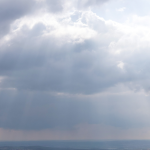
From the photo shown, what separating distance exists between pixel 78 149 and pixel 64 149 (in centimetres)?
501

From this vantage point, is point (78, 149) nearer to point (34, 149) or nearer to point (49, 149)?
point (49, 149)

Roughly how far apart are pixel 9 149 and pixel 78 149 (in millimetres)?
21815

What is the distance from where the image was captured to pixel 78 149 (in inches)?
2938

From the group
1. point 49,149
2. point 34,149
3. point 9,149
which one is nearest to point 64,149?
point 49,149

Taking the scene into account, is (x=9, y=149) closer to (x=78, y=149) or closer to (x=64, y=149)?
(x=64, y=149)

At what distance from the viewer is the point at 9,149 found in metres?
68.2

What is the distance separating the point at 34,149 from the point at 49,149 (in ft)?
17.4

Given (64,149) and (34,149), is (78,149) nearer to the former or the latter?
(64,149)

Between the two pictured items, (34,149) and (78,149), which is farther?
(78,149)

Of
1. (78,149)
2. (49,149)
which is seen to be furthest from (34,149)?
(78,149)

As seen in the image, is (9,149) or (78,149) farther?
(78,149)

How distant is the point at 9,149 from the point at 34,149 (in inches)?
291

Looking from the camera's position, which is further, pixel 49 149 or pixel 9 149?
pixel 49 149

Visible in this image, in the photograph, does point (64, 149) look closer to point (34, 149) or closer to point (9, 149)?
point (34, 149)
